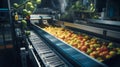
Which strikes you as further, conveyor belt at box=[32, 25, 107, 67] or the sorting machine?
the sorting machine

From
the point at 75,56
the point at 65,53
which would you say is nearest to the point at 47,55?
the point at 65,53

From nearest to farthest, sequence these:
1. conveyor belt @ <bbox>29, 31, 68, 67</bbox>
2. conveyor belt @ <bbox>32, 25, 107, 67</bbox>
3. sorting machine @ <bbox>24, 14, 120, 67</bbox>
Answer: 1. conveyor belt @ <bbox>32, 25, 107, 67</bbox>
2. sorting machine @ <bbox>24, 14, 120, 67</bbox>
3. conveyor belt @ <bbox>29, 31, 68, 67</bbox>

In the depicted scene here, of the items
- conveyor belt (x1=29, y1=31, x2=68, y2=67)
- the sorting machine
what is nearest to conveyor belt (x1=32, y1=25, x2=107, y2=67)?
the sorting machine

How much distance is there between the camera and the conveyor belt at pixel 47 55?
537cm

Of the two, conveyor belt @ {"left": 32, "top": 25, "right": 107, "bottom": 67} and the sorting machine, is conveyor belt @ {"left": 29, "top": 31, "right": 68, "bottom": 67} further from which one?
A: conveyor belt @ {"left": 32, "top": 25, "right": 107, "bottom": 67}

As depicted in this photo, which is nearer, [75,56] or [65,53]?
[75,56]

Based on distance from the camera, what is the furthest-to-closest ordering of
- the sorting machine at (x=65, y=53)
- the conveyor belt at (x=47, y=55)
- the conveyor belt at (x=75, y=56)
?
the conveyor belt at (x=47, y=55), the sorting machine at (x=65, y=53), the conveyor belt at (x=75, y=56)

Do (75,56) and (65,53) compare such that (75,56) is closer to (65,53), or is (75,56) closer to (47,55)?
(65,53)

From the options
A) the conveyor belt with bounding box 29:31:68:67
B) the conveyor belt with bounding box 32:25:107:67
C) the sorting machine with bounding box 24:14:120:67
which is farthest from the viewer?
the conveyor belt with bounding box 29:31:68:67

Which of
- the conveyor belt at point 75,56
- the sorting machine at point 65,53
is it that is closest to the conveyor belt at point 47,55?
the sorting machine at point 65,53

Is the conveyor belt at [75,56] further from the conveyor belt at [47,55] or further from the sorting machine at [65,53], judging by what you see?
the conveyor belt at [47,55]

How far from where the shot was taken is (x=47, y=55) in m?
6.23

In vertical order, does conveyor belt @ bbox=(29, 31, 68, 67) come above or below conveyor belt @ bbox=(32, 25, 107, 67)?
below

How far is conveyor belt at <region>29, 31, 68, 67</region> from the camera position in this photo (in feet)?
17.6
